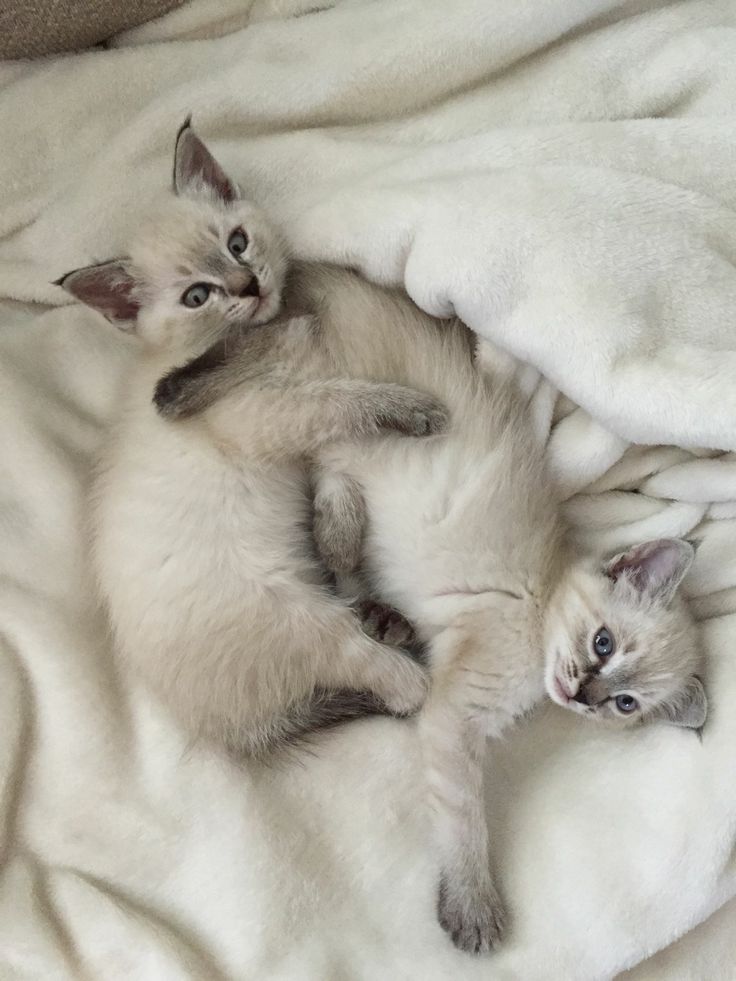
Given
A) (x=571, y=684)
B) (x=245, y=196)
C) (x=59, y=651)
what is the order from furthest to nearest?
(x=245, y=196) → (x=59, y=651) → (x=571, y=684)

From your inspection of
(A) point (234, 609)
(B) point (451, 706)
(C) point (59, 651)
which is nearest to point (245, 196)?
(A) point (234, 609)

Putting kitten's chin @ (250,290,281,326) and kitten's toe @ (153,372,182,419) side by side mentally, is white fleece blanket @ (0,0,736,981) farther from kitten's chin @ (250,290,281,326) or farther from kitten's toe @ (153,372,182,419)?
kitten's toe @ (153,372,182,419)

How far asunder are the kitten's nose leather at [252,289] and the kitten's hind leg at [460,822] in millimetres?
700

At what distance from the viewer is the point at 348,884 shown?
54.4 inches

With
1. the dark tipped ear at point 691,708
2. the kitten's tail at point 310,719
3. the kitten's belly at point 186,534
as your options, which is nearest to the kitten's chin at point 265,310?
the kitten's belly at point 186,534

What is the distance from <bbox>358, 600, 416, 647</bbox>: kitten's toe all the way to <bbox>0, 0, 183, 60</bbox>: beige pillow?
45.4 inches

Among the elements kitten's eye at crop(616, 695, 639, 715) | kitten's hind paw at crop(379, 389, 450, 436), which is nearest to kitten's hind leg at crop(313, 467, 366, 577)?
kitten's hind paw at crop(379, 389, 450, 436)

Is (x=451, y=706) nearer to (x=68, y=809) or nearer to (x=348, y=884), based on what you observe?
(x=348, y=884)

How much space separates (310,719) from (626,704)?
19.8 inches

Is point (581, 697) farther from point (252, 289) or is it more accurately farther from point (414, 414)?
point (252, 289)

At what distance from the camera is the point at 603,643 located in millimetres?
1375

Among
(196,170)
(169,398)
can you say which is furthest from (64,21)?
(169,398)

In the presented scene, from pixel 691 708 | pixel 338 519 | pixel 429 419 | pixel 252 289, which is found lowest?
pixel 691 708

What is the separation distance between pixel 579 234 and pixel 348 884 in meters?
1.07
